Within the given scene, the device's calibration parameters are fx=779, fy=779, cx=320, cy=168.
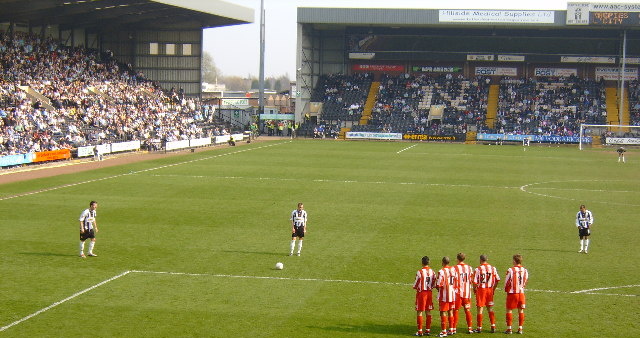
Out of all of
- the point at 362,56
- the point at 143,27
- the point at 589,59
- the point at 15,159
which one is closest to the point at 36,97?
the point at 15,159

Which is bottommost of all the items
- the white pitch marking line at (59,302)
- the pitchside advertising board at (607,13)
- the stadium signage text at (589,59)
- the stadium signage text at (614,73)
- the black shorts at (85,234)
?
the white pitch marking line at (59,302)

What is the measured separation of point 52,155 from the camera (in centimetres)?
5178

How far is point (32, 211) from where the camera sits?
31312 millimetres

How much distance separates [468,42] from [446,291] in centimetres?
7885

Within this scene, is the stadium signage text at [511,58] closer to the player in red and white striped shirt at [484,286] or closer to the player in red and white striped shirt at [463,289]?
the player in red and white striped shirt at [484,286]

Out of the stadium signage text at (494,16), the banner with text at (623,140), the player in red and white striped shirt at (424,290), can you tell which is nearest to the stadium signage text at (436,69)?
the stadium signage text at (494,16)

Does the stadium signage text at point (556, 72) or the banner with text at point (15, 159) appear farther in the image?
the stadium signage text at point (556, 72)

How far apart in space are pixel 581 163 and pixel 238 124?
1863 inches

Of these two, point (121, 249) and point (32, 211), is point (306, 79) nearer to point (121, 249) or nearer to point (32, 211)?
point (32, 211)

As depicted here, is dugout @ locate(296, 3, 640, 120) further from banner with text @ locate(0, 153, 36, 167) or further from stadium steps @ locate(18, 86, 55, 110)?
banner with text @ locate(0, 153, 36, 167)

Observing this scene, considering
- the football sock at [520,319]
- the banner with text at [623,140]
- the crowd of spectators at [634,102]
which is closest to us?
the football sock at [520,319]

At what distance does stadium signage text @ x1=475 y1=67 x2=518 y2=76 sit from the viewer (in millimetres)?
92125

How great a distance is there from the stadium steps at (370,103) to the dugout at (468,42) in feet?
7.60

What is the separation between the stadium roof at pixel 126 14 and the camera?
5950cm
